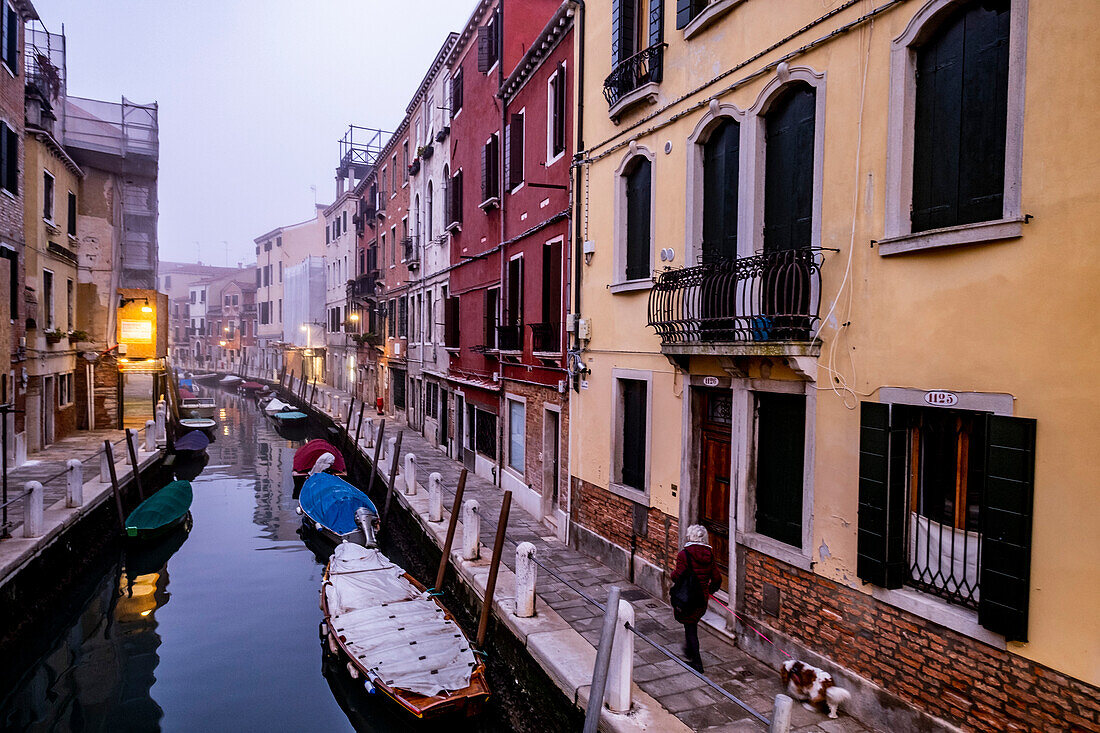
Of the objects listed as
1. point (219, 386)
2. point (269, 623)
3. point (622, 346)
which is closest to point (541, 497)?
point (622, 346)

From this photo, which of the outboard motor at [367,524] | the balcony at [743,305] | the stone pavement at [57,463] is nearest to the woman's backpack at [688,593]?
the balcony at [743,305]

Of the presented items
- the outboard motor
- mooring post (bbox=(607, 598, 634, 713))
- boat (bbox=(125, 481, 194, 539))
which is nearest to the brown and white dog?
mooring post (bbox=(607, 598, 634, 713))

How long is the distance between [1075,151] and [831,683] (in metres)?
4.51

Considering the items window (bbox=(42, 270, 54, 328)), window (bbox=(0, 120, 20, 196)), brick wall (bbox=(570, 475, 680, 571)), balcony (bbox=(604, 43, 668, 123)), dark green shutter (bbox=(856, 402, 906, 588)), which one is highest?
window (bbox=(0, 120, 20, 196))

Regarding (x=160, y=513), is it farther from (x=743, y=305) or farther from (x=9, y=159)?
(x=743, y=305)

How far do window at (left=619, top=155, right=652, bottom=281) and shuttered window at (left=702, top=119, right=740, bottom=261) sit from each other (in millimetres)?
1133

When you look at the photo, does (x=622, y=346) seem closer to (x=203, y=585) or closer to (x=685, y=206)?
(x=685, y=206)

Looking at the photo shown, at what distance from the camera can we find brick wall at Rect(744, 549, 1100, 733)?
171 inches

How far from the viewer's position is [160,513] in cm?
1477

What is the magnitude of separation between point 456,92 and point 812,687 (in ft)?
61.3

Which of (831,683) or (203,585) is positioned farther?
(203,585)

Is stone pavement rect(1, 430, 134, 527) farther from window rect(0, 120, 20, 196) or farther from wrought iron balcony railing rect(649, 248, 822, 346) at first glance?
wrought iron balcony railing rect(649, 248, 822, 346)

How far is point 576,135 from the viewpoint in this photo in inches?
428

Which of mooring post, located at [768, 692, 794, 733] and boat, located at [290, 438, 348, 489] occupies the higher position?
mooring post, located at [768, 692, 794, 733]
